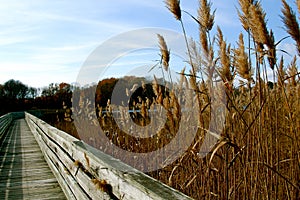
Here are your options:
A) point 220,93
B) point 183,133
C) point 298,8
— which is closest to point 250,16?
point 298,8

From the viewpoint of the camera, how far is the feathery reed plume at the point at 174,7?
2.09 metres

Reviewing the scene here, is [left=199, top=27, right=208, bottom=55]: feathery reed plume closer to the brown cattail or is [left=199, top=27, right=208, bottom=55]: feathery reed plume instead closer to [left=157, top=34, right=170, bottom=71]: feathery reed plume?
the brown cattail

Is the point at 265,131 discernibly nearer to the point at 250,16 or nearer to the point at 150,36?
the point at 250,16

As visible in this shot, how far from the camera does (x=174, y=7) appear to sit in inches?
82.4

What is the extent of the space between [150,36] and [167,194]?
Answer: 8.15 feet

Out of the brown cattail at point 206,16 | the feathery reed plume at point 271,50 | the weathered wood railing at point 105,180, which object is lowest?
the weathered wood railing at point 105,180

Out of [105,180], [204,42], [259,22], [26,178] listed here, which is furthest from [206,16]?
[26,178]

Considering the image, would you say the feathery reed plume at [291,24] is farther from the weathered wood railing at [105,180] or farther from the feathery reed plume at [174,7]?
the weathered wood railing at [105,180]

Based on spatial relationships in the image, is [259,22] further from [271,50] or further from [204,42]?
[204,42]

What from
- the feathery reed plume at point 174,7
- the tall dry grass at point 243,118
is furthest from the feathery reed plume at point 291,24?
the feathery reed plume at point 174,7

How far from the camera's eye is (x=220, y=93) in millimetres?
1999

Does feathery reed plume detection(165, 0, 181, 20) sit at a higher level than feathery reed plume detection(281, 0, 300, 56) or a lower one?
higher

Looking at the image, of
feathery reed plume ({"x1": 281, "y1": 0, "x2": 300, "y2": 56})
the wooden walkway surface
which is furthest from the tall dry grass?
the wooden walkway surface

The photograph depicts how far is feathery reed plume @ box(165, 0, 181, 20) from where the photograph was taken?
2090 millimetres
